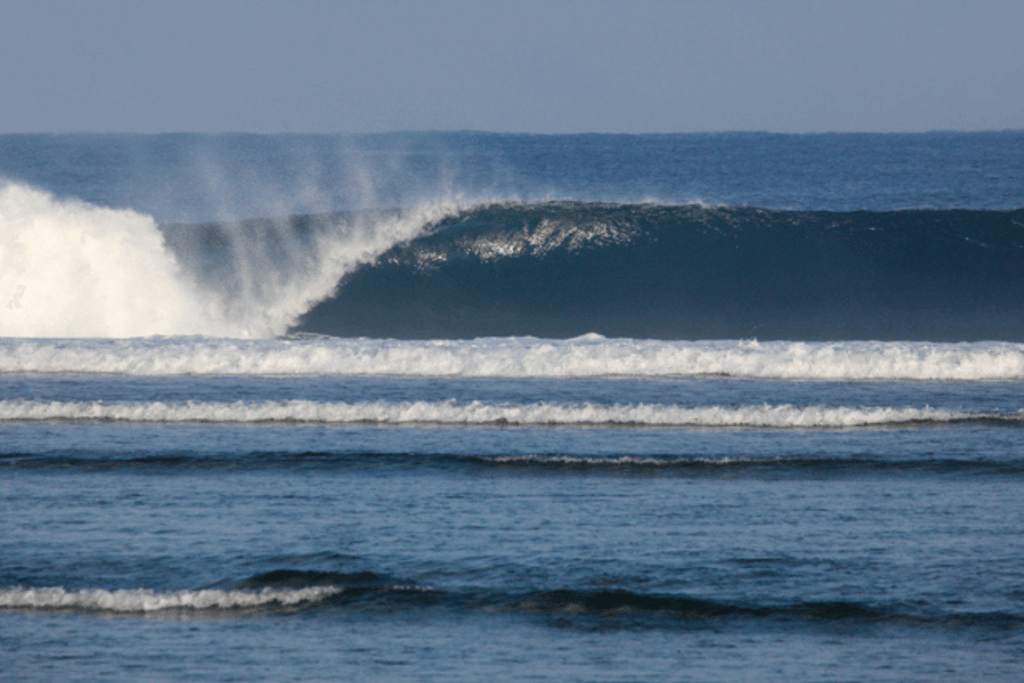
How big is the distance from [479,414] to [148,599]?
420cm

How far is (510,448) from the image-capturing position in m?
7.39

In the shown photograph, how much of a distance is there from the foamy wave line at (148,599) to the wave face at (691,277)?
10.8m

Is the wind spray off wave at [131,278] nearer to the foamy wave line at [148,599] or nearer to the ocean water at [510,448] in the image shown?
the ocean water at [510,448]

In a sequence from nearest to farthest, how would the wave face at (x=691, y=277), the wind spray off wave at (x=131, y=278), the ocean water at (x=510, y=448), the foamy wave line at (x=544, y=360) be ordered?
the ocean water at (x=510, y=448) → the foamy wave line at (x=544, y=360) → the wind spray off wave at (x=131, y=278) → the wave face at (x=691, y=277)

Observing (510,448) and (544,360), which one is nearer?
(510,448)

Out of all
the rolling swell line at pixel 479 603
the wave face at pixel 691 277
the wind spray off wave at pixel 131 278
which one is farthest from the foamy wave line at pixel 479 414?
the wave face at pixel 691 277

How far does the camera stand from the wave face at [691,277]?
51.6 feet

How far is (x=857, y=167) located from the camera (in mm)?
56438

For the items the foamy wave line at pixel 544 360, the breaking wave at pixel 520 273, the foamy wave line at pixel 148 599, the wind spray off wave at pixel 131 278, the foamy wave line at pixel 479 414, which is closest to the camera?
the foamy wave line at pixel 148 599

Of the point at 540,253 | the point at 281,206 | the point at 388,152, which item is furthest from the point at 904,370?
the point at 388,152

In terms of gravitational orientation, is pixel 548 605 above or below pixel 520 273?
below

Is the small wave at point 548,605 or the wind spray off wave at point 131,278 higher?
the wind spray off wave at point 131,278

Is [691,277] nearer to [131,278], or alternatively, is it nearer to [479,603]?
[131,278]

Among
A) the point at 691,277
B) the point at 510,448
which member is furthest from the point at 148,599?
the point at 691,277
